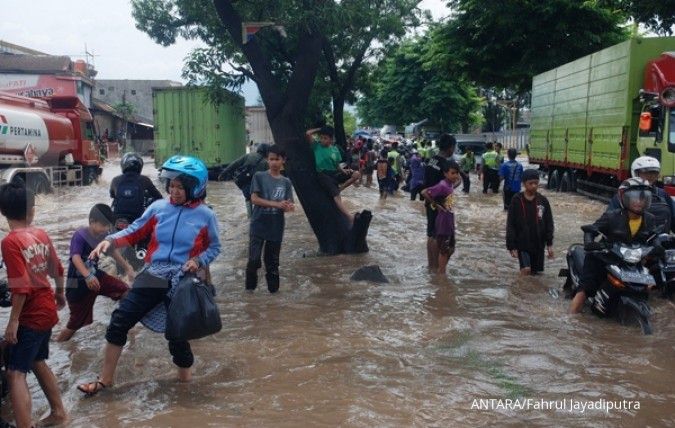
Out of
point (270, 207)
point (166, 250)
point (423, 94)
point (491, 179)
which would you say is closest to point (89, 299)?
point (166, 250)

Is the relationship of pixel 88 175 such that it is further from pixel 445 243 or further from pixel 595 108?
pixel 445 243

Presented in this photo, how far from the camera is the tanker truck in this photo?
18.4 meters

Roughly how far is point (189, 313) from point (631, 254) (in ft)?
12.2

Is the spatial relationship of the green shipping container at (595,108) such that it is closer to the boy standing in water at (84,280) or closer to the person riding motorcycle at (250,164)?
the person riding motorcycle at (250,164)

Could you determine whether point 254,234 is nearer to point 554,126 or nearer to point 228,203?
point 228,203

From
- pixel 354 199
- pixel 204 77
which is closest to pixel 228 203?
pixel 354 199

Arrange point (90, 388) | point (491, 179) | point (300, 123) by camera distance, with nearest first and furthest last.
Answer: point (90, 388) < point (300, 123) < point (491, 179)

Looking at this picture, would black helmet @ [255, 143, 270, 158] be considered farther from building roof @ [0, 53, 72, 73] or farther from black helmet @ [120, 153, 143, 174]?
building roof @ [0, 53, 72, 73]

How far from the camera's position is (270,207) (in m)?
7.56

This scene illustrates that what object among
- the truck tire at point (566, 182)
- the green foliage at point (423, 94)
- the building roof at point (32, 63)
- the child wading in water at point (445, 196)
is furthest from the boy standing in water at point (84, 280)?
the building roof at point (32, 63)

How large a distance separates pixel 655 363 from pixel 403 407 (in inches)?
84.4

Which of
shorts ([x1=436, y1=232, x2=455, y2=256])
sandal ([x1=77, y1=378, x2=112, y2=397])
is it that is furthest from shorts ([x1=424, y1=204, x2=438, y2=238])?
sandal ([x1=77, y1=378, x2=112, y2=397])

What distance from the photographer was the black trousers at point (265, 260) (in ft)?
25.4

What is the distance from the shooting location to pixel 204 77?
22.5 meters
